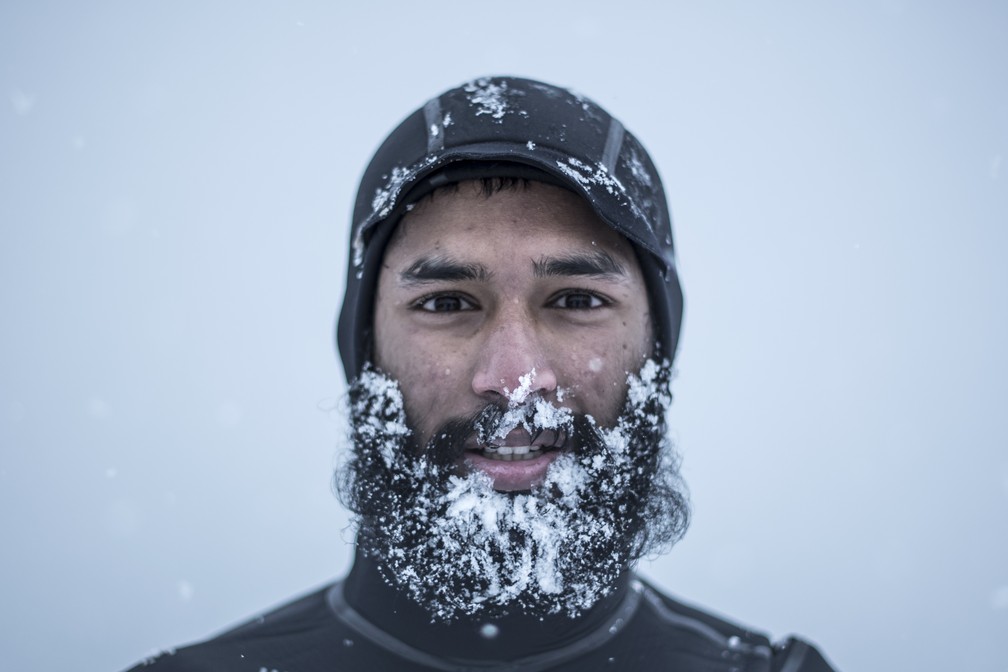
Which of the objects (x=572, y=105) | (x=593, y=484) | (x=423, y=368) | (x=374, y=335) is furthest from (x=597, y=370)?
(x=572, y=105)

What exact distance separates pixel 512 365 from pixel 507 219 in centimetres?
43

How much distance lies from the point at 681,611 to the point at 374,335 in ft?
4.62

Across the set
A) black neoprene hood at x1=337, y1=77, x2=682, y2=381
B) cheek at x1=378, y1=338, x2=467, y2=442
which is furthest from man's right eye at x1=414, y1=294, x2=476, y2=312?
black neoprene hood at x1=337, y1=77, x2=682, y2=381

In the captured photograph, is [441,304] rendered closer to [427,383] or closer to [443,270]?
[443,270]

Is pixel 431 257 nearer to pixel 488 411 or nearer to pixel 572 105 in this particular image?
pixel 488 411

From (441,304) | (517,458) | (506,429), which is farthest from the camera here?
(441,304)

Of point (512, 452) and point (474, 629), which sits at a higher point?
point (512, 452)

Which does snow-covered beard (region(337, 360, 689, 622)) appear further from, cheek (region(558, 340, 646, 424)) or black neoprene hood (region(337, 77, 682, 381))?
black neoprene hood (region(337, 77, 682, 381))

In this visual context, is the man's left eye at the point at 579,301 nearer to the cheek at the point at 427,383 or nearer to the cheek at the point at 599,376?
the cheek at the point at 599,376

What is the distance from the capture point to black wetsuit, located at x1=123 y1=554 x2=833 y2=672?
2.13 meters

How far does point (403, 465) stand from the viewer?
223cm

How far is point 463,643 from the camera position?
83.7 inches

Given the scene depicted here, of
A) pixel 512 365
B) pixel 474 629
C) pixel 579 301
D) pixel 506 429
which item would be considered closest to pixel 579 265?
pixel 579 301

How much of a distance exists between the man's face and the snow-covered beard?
5 cm
